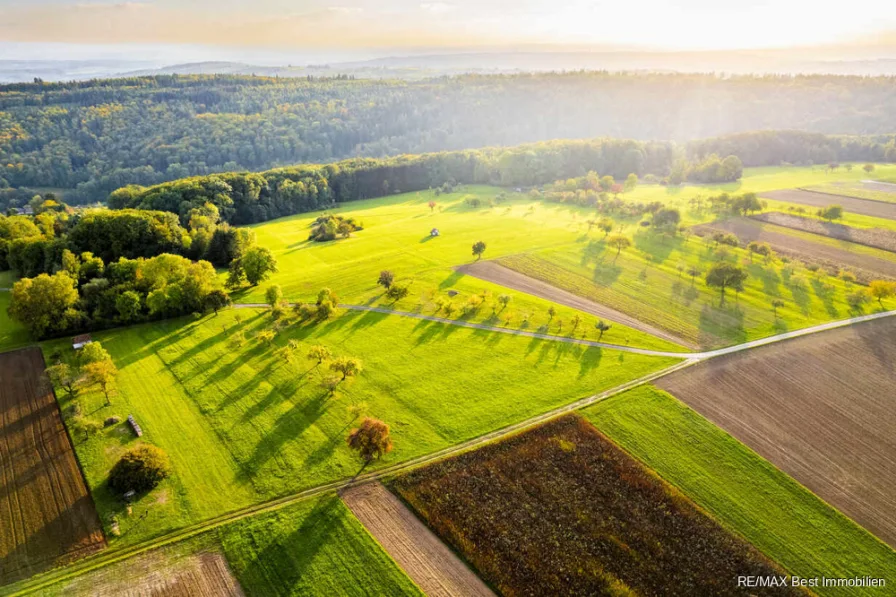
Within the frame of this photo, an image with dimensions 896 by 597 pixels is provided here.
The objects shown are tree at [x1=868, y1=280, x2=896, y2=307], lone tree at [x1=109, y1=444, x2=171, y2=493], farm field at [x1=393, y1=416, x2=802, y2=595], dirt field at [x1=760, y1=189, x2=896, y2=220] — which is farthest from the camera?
dirt field at [x1=760, y1=189, x2=896, y2=220]

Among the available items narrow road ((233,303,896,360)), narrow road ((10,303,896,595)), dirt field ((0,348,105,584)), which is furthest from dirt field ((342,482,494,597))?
narrow road ((233,303,896,360))

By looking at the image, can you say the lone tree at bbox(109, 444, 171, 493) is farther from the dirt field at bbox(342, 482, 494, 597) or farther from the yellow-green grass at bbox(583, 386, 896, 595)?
the yellow-green grass at bbox(583, 386, 896, 595)

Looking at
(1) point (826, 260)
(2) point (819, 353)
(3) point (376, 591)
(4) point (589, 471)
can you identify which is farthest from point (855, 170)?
(3) point (376, 591)

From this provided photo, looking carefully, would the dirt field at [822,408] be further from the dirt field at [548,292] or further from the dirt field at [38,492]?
the dirt field at [38,492]

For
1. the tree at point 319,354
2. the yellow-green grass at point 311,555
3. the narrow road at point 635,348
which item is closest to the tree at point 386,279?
the narrow road at point 635,348

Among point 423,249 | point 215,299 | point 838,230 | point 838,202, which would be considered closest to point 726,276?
point 423,249

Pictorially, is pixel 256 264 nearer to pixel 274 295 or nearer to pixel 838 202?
pixel 274 295
